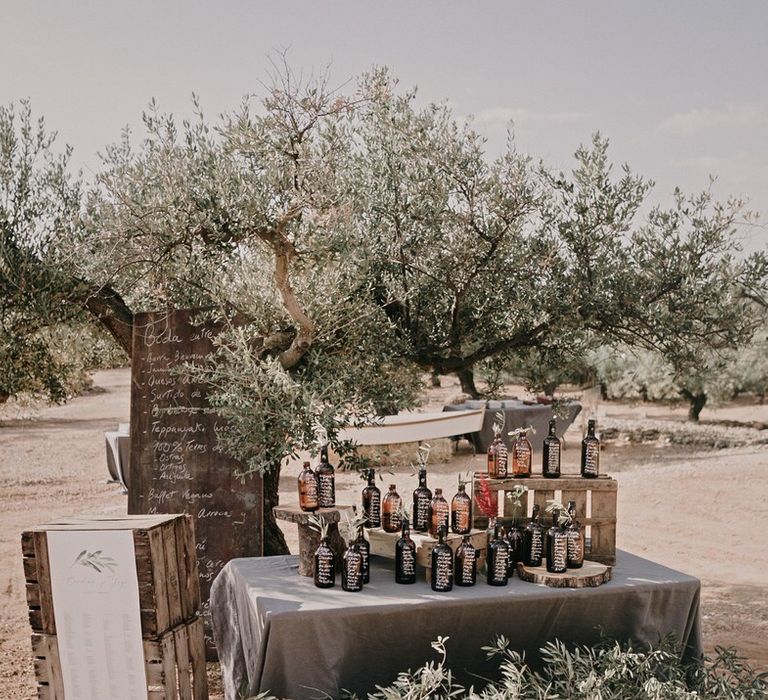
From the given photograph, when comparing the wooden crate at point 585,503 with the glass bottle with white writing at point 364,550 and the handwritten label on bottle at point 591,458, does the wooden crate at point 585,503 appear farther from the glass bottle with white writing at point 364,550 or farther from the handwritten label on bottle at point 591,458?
the glass bottle with white writing at point 364,550

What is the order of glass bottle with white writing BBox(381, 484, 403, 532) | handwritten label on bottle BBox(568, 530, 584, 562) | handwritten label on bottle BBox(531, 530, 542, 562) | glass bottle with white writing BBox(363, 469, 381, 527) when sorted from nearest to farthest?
handwritten label on bottle BBox(568, 530, 584, 562), handwritten label on bottle BBox(531, 530, 542, 562), glass bottle with white writing BBox(381, 484, 403, 532), glass bottle with white writing BBox(363, 469, 381, 527)

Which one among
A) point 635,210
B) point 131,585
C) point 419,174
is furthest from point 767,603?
point 131,585

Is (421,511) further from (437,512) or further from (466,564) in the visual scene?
(466,564)

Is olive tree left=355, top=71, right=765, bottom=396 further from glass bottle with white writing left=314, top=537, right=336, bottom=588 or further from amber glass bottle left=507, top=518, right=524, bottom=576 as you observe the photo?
glass bottle with white writing left=314, top=537, right=336, bottom=588

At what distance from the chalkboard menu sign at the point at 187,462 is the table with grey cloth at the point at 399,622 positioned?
4.18ft

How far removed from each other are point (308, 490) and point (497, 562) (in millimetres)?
1158

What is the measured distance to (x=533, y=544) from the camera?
182 inches

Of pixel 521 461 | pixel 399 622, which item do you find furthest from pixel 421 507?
pixel 399 622

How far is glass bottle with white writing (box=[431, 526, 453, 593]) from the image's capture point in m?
4.30

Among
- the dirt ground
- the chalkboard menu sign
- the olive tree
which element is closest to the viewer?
the olive tree

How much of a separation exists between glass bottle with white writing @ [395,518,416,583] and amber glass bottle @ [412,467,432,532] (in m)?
0.34

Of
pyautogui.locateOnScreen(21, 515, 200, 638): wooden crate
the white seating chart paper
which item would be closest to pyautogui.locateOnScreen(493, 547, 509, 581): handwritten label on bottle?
pyautogui.locateOnScreen(21, 515, 200, 638): wooden crate

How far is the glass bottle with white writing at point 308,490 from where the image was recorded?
178 inches

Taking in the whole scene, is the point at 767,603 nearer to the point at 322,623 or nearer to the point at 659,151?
the point at 659,151
